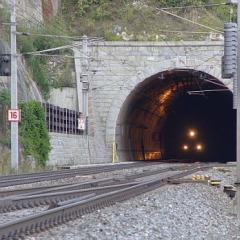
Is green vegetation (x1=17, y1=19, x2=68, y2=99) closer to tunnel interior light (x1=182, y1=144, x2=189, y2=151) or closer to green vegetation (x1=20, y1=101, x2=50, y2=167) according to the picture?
green vegetation (x1=20, y1=101, x2=50, y2=167)

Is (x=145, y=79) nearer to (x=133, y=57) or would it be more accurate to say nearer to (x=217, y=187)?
(x=133, y=57)

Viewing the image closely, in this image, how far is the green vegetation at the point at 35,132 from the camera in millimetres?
30359

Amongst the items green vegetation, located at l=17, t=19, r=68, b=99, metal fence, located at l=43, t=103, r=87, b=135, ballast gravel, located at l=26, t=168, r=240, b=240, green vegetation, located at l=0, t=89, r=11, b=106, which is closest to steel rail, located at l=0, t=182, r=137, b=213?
ballast gravel, located at l=26, t=168, r=240, b=240

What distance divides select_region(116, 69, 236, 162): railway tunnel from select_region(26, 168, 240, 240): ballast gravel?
85.0 feet

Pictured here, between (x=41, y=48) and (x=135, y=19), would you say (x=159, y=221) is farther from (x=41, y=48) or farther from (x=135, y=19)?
(x=135, y=19)

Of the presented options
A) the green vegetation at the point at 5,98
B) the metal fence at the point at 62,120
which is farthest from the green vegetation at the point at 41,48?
the green vegetation at the point at 5,98

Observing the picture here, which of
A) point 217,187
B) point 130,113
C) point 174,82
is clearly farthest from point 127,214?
point 174,82

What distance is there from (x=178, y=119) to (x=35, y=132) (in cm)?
3013

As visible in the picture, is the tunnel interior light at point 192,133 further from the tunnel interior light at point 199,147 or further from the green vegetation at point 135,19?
the green vegetation at point 135,19

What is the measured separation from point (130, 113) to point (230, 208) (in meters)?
29.8

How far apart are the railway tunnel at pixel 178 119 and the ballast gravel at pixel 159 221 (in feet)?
85.0

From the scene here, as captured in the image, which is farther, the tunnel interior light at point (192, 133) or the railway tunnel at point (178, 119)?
the tunnel interior light at point (192, 133)

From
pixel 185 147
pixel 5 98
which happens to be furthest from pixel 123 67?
pixel 185 147

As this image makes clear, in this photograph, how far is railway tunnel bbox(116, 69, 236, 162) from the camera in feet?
146
